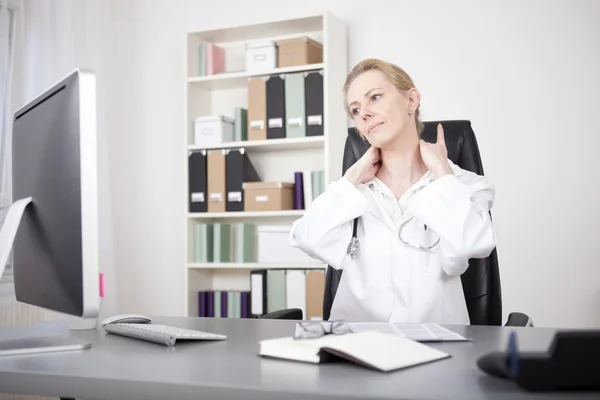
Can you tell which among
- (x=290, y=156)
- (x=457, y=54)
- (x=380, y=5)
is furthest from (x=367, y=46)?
(x=290, y=156)

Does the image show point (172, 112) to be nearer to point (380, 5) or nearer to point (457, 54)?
point (380, 5)

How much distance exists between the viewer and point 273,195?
3713 mm

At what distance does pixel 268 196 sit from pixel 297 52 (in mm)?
804

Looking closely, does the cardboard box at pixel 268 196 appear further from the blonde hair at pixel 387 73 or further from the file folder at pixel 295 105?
the blonde hair at pixel 387 73

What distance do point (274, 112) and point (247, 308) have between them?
3.63 feet

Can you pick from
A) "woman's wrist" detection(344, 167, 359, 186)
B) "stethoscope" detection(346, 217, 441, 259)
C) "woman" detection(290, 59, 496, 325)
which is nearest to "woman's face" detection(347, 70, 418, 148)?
"woman" detection(290, 59, 496, 325)

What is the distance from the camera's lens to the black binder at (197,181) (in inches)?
153

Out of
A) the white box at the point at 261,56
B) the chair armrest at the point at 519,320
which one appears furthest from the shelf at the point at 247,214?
the chair armrest at the point at 519,320

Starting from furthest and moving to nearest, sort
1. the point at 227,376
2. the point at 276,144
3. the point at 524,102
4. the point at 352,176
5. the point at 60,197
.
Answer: the point at 276,144, the point at 524,102, the point at 352,176, the point at 60,197, the point at 227,376

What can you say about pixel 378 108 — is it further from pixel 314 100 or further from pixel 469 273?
pixel 314 100

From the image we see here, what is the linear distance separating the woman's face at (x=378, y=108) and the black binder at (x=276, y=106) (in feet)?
5.40

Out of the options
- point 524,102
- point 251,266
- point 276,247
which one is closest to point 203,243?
point 251,266

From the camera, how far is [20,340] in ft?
4.21

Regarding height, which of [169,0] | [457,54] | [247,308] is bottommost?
[247,308]
